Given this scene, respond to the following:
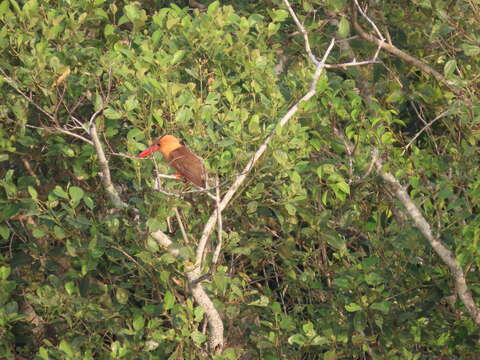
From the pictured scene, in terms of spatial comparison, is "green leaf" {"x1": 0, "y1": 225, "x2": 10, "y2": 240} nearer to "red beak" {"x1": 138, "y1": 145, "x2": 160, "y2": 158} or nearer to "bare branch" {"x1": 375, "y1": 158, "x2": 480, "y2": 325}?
"red beak" {"x1": 138, "y1": 145, "x2": 160, "y2": 158}

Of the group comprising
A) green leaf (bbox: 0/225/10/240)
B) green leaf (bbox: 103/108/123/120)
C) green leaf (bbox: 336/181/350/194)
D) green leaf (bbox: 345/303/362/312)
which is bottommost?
green leaf (bbox: 345/303/362/312)

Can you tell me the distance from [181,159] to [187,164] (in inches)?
1.7

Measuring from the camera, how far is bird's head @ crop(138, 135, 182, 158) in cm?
394

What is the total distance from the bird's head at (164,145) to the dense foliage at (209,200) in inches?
2.0

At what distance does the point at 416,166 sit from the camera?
4785 millimetres

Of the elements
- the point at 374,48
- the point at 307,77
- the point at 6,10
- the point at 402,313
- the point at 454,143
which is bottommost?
the point at 402,313

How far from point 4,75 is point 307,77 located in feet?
4.67

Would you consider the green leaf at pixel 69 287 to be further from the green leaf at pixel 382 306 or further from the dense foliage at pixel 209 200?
the green leaf at pixel 382 306

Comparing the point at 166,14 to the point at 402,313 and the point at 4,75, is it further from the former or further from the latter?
the point at 402,313

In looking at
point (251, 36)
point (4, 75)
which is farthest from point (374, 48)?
point (4, 75)

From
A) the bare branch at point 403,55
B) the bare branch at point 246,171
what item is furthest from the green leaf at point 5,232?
the bare branch at point 403,55

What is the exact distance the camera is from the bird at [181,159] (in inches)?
162

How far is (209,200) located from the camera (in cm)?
440

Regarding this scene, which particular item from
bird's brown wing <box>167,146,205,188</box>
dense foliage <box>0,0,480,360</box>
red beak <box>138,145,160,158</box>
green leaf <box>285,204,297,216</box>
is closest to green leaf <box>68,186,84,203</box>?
dense foliage <box>0,0,480,360</box>
